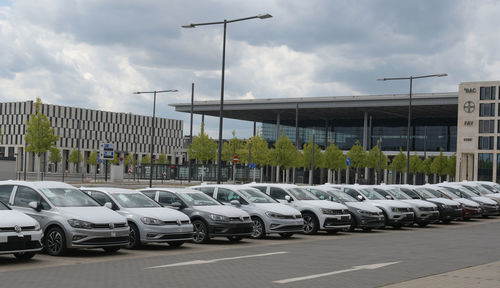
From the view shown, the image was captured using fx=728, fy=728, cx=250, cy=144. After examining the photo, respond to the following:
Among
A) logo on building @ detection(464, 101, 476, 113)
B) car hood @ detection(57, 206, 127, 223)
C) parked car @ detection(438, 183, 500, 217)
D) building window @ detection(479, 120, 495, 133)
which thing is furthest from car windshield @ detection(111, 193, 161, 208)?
building window @ detection(479, 120, 495, 133)

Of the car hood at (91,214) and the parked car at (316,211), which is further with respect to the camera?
the parked car at (316,211)

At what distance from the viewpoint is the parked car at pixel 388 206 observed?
25.4m

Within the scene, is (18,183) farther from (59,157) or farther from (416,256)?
(59,157)

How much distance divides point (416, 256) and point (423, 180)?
100 m

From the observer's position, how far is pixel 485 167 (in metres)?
95.1

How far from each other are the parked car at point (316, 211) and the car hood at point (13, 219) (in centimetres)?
988

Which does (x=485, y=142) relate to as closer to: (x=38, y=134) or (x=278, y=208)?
(x=38, y=134)

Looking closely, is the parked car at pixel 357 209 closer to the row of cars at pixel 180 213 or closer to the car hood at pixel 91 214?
the row of cars at pixel 180 213

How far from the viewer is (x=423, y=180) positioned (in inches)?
4456

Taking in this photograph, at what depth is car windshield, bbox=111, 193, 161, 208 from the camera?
1711cm

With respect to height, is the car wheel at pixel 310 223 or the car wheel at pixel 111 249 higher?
the car wheel at pixel 310 223

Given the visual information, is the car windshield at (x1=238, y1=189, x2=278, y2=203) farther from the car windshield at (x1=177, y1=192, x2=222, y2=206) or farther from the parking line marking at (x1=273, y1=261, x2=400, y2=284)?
the parking line marking at (x1=273, y1=261, x2=400, y2=284)

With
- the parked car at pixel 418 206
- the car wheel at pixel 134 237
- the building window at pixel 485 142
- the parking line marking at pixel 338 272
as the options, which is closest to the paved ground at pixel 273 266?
the parking line marking at pixel 338 272

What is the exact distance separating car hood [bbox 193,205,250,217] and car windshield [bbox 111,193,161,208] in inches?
55.9
